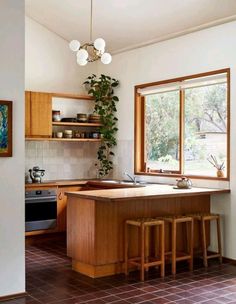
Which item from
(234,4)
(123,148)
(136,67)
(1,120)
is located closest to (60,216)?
(123,148)

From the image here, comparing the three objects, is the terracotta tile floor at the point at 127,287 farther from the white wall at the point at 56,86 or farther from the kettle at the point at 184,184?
the white wall at the point at 56,86

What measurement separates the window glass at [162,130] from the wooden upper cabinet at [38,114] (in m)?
1.46

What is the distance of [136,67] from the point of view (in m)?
7.12

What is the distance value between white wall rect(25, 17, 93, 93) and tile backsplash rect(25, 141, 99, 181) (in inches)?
34.6

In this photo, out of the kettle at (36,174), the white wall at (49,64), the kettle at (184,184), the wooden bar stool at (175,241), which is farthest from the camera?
the white wall at (49,64)

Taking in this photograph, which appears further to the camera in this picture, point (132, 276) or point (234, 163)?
point (234, 163)

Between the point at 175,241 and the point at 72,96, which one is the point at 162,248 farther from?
the point at 72,96

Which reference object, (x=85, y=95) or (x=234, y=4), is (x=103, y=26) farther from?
(x=234, y=4)

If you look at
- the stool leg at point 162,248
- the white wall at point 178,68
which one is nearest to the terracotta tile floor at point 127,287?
the stool leg at point 162,248

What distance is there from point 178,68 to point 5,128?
2.91 m

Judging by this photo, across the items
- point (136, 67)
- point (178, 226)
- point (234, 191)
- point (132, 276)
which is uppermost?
point (136, 67)

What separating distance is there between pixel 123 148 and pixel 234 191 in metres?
2.28

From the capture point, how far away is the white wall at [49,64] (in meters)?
7.20

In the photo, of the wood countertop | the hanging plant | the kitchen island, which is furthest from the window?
the kitchen island
